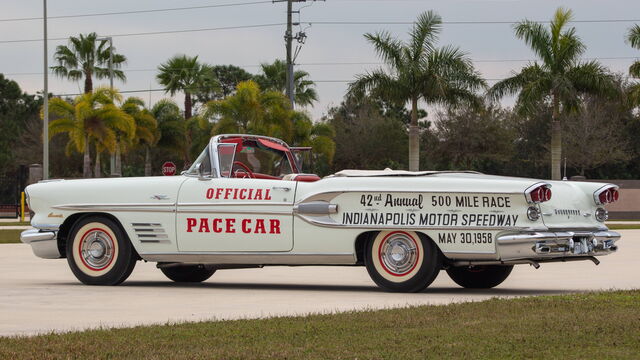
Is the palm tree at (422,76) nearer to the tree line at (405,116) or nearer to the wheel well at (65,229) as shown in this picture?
the tree line at (405,116)

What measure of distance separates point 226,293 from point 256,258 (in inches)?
20.3

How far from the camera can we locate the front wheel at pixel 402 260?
12156 millimetres

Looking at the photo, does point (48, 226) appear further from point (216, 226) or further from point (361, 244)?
point (361, 244)

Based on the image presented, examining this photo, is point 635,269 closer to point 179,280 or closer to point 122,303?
point 179,280

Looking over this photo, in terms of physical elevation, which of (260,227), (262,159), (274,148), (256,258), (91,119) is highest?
(91,119)

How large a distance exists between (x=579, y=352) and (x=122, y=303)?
5.20m

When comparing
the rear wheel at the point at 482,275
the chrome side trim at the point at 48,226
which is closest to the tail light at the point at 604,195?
the rear wheel at the point at 482,275

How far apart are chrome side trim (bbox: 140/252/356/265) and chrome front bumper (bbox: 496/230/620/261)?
1.64 meters

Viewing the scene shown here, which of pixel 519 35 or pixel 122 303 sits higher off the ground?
pixel 519 35

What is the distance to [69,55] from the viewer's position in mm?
70062

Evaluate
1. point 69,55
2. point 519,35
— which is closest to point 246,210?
point 519,35

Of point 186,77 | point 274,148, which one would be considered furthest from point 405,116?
point 274,148

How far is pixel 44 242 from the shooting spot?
1393 cm

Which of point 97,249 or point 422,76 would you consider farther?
point 422,76
